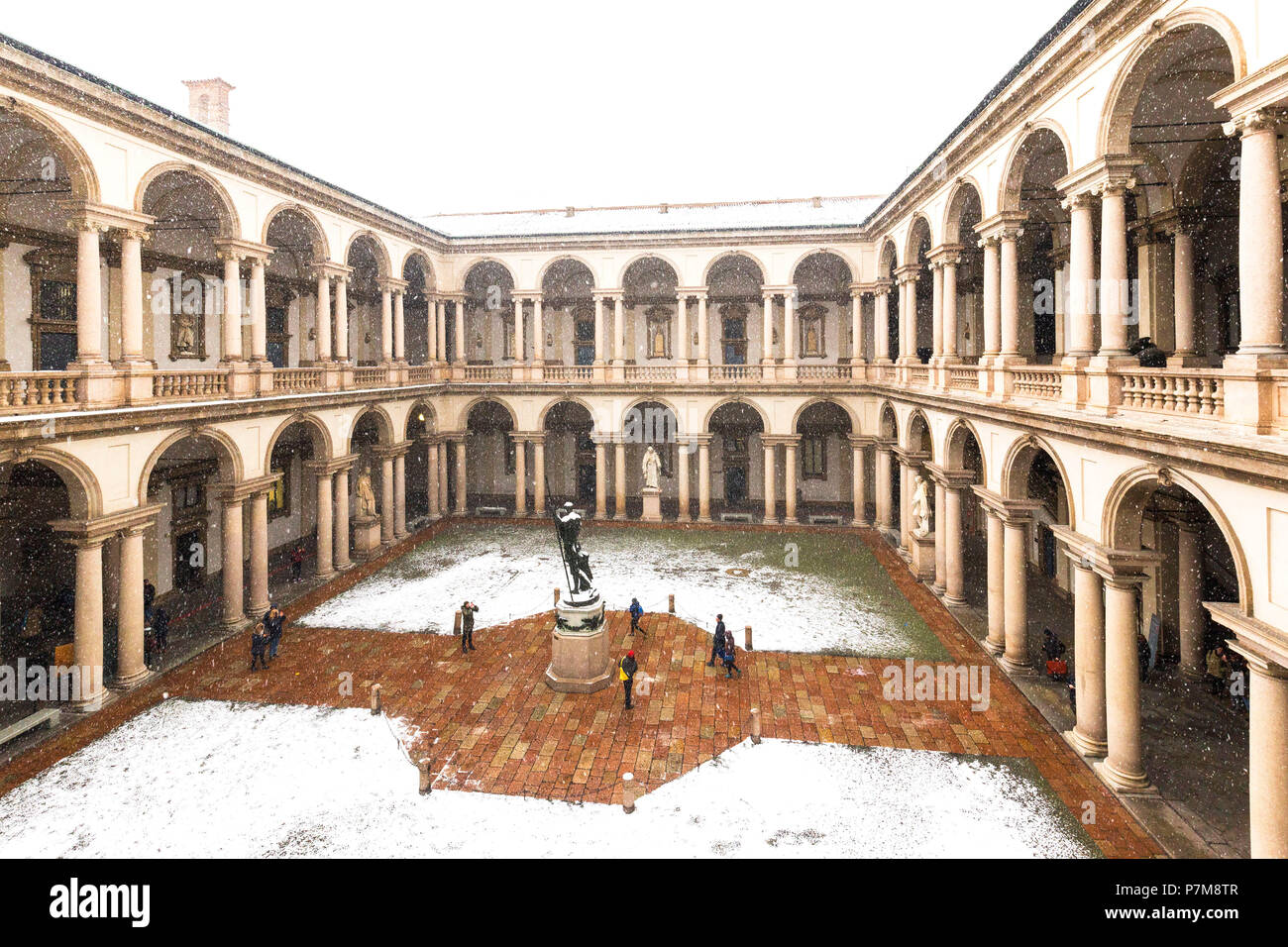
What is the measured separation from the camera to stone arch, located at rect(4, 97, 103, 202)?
13414 mm

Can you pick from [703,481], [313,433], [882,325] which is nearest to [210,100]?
[313,433]

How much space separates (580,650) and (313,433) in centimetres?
1332

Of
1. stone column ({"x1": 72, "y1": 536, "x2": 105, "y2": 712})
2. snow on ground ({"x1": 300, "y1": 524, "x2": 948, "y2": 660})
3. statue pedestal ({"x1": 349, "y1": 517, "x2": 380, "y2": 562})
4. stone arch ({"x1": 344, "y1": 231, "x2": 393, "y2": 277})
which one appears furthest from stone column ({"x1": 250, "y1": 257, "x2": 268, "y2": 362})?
statue pedestal ({"x1": 349, "y1": 517, "x2": 380, "y2": 562})

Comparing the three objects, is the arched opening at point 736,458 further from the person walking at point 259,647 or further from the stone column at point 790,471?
the person walking at point 259,647

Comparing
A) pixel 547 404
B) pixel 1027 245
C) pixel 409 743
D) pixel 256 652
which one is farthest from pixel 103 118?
pixel 1027 245

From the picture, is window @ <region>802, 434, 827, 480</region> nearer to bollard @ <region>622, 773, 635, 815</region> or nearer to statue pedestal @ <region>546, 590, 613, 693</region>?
statue pedestal @ <region>546, 590, 613, 693</region>

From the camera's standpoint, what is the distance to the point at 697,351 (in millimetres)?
34719

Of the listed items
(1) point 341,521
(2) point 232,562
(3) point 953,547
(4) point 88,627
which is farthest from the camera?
(1) point 341,521

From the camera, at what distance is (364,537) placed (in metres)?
26.5

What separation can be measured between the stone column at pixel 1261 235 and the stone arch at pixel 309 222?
21.5 m

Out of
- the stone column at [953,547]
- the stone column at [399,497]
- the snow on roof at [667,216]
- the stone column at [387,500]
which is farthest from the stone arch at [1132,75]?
the stone column at [399,497]

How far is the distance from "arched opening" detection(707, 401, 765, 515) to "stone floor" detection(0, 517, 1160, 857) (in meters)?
16.4

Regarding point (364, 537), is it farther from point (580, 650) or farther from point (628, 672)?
point (628, 672)

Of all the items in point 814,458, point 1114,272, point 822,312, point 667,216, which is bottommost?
point 814,458
